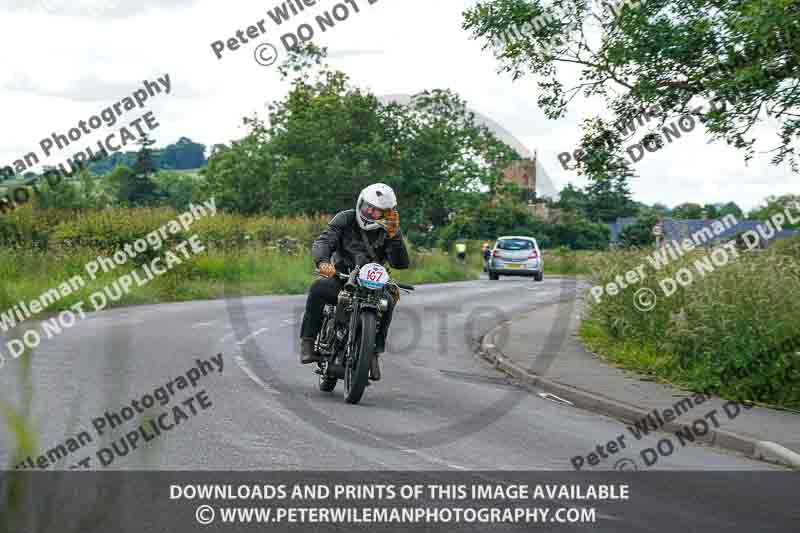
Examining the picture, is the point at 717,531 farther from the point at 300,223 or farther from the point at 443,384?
the point at 300,223

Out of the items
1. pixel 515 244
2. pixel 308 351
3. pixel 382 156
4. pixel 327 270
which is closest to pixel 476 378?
pixel 308 351

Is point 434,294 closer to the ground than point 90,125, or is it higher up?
closer to the ground

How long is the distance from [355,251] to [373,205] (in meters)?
0.58

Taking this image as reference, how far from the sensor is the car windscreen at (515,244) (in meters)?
43.1

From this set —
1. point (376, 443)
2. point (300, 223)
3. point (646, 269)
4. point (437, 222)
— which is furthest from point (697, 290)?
point (437, 222)

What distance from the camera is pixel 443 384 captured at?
511 inches

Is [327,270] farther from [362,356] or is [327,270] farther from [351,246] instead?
[362,356]

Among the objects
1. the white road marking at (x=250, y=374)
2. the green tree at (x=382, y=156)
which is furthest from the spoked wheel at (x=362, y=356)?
the green tree at (x=382, y=156)

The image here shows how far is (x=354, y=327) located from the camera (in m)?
10.2

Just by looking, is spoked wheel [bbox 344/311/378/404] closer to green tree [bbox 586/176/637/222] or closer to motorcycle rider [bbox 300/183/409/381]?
motorcycle rider [bbox 300/183/409/381]

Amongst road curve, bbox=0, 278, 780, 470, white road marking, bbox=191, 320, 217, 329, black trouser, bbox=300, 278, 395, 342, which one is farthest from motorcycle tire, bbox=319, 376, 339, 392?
white road marking, bbox=191, 320, 217, 329

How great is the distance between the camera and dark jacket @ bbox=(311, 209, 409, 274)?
34.3 feet

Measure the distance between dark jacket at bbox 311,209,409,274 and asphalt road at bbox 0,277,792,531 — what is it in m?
1.36

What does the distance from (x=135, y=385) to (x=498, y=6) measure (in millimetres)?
8564
